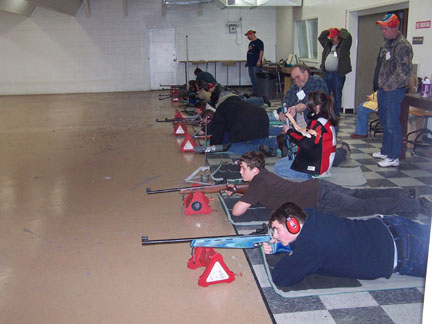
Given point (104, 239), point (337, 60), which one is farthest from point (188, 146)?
point (337, 60)

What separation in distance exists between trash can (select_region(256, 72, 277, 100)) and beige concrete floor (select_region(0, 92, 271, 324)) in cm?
496

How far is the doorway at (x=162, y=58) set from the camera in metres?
14.8

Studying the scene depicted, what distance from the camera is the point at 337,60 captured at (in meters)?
7.74

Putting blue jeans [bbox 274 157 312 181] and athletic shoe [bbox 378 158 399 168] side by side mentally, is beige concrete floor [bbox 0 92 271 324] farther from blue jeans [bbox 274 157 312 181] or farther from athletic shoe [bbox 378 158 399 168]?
athletic shoe [bbox 378 158 399 168]

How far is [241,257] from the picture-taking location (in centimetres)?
297

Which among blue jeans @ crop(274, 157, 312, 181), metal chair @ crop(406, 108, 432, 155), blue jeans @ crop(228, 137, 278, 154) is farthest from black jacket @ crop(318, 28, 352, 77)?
blue jeans @ crop(274, 157, 312, 181)

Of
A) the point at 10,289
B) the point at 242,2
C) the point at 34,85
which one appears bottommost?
the point at 10,289

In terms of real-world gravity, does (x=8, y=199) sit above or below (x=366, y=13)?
below

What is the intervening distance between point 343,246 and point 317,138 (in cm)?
179

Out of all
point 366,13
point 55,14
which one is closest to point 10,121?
point 55,14

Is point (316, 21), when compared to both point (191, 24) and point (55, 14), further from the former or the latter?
point (55, 14)

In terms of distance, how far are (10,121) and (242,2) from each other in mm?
6539

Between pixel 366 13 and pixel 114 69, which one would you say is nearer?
pixel 366 13

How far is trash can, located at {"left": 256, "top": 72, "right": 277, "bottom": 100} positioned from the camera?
440 inches
